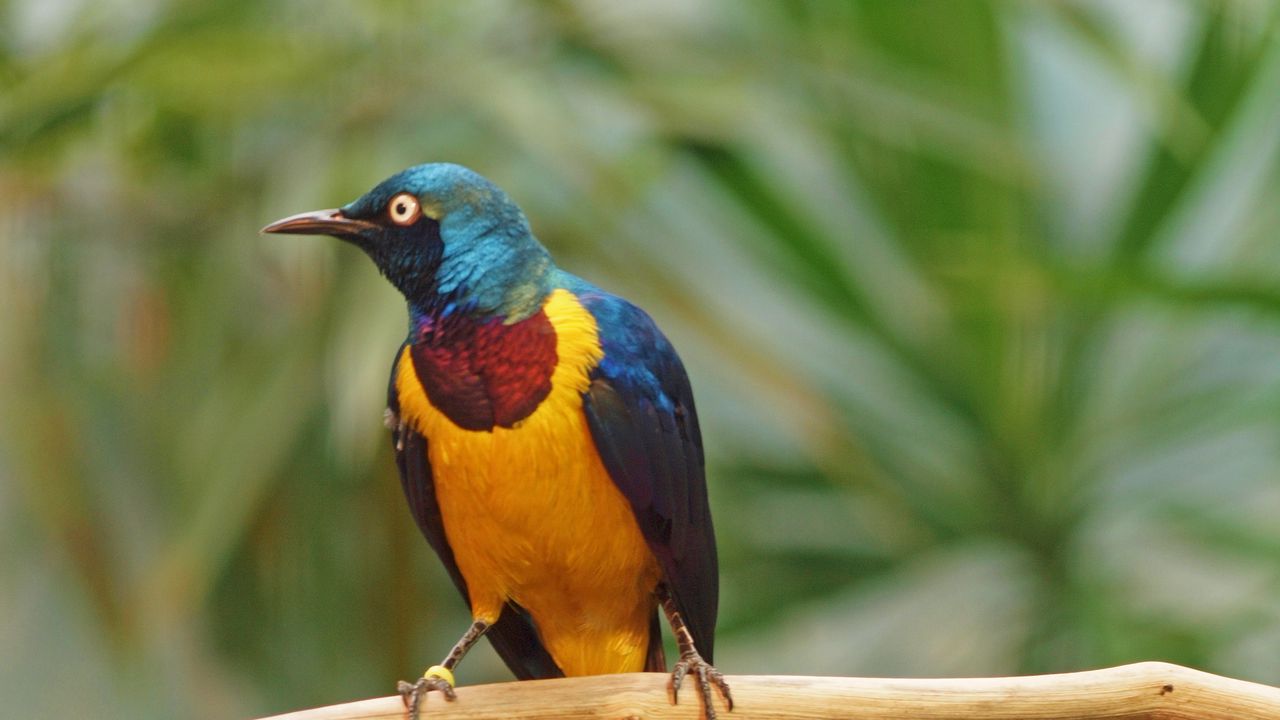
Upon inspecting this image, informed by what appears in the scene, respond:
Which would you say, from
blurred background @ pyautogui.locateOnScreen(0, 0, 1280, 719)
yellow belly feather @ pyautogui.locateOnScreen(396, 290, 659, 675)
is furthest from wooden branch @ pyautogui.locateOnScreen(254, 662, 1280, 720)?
blurred background @ pyautogui.locateOnScreen(0, 0, 1280, 719)

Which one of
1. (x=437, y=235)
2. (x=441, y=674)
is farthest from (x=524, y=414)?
(x=441, y=674)

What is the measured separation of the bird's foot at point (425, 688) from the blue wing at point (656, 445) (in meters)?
0.25

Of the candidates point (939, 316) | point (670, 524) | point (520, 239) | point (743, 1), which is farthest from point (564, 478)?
point (743, 1)

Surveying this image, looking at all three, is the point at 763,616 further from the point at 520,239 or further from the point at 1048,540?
the point at 520,239

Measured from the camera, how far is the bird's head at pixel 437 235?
142cm

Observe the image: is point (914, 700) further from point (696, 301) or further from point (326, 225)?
point (696, 301)

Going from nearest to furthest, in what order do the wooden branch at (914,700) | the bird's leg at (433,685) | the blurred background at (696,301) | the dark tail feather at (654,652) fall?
the wooden branch at (914,700) < the bird's leg at (433,685) < the dark tail feather at (654,652) < the blurred background at (696,301)

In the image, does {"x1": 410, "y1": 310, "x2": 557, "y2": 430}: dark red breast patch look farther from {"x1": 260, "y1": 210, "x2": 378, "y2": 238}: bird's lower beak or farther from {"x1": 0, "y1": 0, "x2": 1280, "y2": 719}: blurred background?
{"x1": 0, "y1": 0, "x2": 1280, "y2": 719}: blurred background

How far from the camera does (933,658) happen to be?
11.9 feet

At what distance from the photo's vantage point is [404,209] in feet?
4.66

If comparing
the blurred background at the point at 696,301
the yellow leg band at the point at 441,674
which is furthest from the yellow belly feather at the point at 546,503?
the blurred background at the point at 696,301

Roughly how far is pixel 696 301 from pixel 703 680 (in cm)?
160

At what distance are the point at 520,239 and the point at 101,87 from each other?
1546 mm

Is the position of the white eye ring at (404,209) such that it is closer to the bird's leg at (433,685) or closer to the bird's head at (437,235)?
the bird's head at (437,235)
